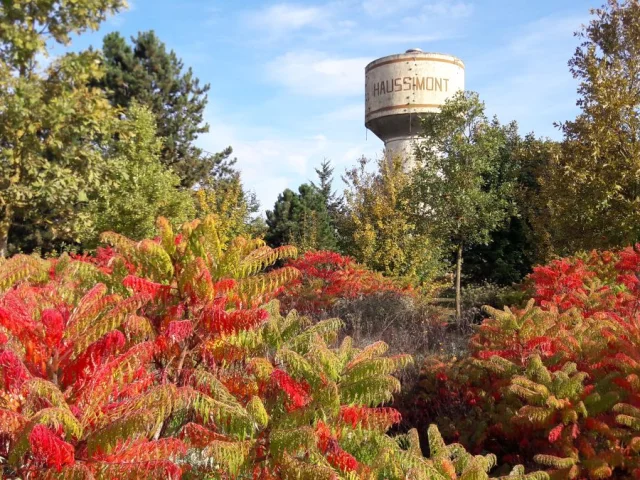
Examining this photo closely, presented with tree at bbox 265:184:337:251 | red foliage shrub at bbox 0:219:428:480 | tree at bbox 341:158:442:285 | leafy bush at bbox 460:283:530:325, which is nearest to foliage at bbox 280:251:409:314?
leafy bush at bbox 460:283:530:325

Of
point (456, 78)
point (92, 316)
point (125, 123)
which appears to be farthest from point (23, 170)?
point (456, 78)

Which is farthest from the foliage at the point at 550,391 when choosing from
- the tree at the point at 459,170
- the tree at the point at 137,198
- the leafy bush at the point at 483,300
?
the tree at the point at 137,198

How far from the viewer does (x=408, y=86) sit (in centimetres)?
2548

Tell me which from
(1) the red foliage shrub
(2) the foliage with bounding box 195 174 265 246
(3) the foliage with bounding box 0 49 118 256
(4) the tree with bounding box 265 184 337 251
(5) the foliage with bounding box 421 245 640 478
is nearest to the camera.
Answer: (1) the red foliage shrub

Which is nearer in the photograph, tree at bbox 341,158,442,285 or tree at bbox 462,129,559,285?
tree at bbox 341,158,442,285

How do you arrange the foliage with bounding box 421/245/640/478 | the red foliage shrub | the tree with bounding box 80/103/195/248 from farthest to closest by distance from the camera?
the tree with bounding box 80/103/195/248 → the foliage with bounding box 421/245/640/478 → the red foliage shrub

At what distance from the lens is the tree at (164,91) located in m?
26.7

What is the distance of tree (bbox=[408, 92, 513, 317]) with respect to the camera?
15219 mm

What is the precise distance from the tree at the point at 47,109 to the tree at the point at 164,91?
10.6 m

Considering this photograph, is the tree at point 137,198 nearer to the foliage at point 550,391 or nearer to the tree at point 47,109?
the tree at point 47,109

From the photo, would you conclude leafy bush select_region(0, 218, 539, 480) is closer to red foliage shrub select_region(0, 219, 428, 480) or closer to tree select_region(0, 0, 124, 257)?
red foliage shrub select_region(0, 219, 428, 480)

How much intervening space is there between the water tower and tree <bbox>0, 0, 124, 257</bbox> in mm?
12645

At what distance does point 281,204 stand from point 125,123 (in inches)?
470

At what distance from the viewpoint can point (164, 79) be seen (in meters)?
27.5
